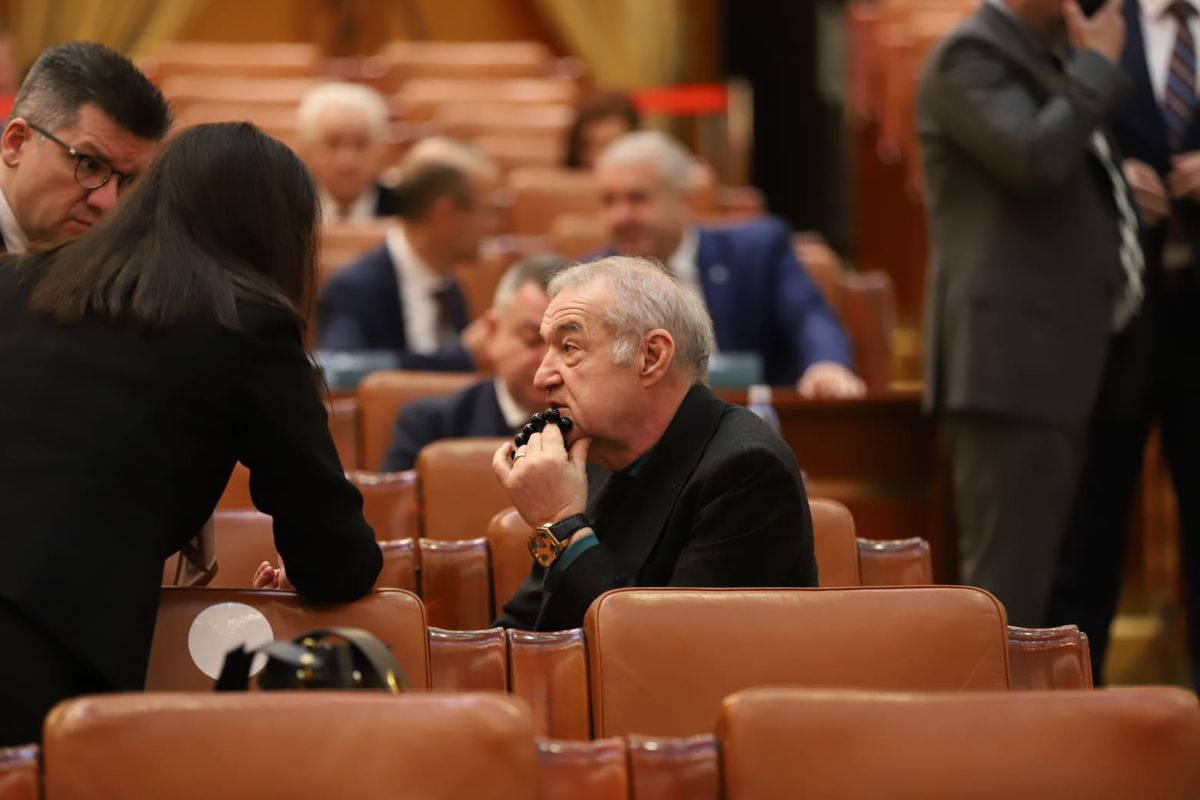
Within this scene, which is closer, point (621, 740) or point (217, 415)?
point (621, 740)

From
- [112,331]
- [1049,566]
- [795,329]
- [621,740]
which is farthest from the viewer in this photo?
Answer: [795,329]

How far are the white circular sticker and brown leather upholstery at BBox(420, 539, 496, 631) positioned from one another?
46 cm

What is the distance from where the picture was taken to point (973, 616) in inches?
59.9

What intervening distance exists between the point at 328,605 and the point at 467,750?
42 cm

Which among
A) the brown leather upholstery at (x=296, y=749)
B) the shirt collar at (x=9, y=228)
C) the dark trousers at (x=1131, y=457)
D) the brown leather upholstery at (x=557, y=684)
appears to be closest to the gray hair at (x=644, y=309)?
the brown leather upholstery at (x=557, y=684)

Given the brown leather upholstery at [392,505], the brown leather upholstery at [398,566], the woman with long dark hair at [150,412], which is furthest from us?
the brown leather upholstery at [392,505]

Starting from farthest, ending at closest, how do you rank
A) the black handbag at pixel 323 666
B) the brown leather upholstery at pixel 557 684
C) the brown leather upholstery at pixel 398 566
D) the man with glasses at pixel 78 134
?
the brown leather upholstery at pixel 398 566 → the man with glasses at pixel 78 134 → the brown leather upholstery at pixel 557 684 → the black handbag at pixel 323 666

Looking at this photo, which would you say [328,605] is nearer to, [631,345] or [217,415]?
→ [217,415]

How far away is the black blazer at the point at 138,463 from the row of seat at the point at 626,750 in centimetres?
24

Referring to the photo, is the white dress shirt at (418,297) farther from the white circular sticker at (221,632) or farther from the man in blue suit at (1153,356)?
the white circular sticker at (221,632)

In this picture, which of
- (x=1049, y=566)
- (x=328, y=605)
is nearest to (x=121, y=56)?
(x=328, y=605)

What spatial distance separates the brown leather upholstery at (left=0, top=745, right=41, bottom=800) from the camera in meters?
1.19

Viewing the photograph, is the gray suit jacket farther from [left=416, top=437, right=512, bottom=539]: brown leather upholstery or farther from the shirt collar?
the shirt collar

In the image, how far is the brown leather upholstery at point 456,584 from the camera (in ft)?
6.52
